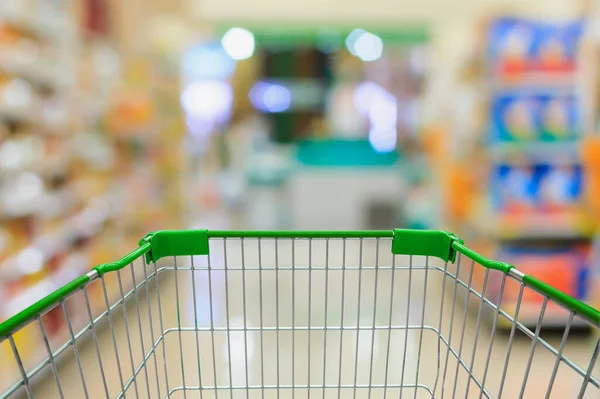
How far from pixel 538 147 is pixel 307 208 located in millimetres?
3500

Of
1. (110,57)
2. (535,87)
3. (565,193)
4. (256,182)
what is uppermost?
(110,57)

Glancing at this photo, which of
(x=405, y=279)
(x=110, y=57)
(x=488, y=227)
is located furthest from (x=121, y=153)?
(x=488, y=227)

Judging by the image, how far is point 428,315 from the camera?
10.3 ft

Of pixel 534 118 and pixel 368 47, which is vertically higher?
pixel 368 47

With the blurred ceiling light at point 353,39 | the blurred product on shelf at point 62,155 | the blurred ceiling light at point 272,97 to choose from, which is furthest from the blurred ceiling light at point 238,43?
the blurred product on shelf at point 62,155

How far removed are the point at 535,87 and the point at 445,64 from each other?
2.34m

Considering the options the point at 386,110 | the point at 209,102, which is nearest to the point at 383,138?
the point at 386,110

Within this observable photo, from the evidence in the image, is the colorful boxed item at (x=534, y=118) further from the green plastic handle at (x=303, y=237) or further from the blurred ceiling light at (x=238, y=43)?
the blurred ceiling light at (x=238, y=43)

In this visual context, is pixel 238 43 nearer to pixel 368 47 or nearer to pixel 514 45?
pixel 368 47

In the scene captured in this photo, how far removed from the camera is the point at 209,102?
9273 millimetres

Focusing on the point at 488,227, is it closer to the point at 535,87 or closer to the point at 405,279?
the point at 535,87

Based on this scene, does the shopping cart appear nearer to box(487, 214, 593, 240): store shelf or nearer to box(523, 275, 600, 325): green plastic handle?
box(523, 275, 600, 325): green plastic handle

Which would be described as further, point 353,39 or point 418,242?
point 353,39

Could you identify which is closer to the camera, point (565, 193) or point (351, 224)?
point (565, 193)
